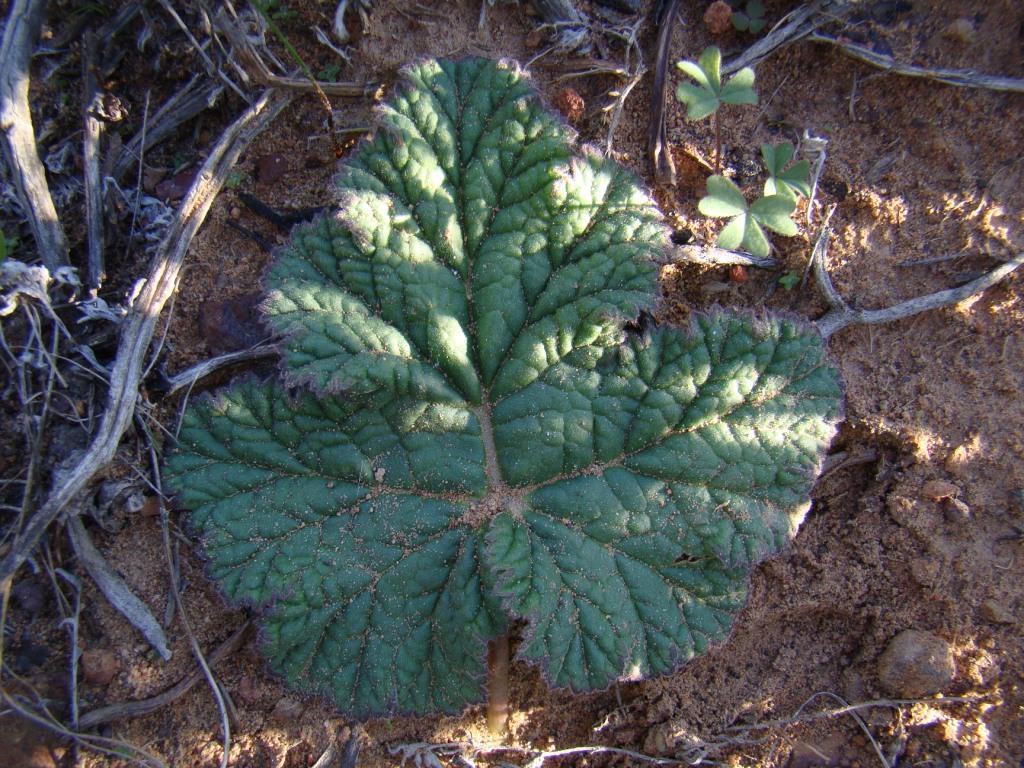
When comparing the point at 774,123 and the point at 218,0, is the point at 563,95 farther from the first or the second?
the point at 218,0

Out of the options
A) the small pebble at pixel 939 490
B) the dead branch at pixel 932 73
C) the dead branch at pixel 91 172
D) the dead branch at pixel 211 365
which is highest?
the dead branch at pixel 932 73

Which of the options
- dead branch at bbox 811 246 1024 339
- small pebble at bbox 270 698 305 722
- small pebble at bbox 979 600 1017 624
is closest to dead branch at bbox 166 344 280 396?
small pebble at bbox 270 698 305 722

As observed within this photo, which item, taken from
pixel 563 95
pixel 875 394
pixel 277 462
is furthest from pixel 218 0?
pixel 875 394

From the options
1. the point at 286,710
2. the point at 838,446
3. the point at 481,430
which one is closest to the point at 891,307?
the point at 838,446

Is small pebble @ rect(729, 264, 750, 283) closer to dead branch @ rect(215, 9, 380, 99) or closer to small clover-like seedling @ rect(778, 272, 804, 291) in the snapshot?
small clover-like seedling @ rect(778, 272, 804, 291)

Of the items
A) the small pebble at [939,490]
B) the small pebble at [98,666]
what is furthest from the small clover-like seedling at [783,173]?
the small pebble at [98,666]

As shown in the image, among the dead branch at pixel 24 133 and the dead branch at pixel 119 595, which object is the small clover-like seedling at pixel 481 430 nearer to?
the dead branch at pixel 119 595
